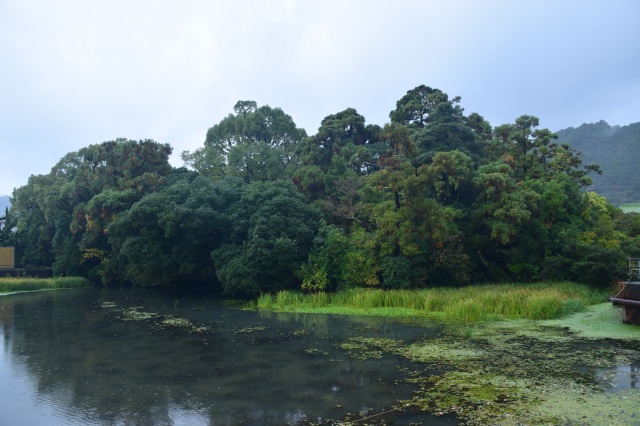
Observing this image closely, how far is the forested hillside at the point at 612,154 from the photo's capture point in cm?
7206

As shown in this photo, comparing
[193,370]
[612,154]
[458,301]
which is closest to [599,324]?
[458,301]

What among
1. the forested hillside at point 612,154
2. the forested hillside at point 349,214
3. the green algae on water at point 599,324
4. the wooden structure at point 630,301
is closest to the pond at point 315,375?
the green algae on water at point 599,324

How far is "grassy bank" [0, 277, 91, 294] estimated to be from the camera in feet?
106

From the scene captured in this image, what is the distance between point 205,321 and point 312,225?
10051 millimetres

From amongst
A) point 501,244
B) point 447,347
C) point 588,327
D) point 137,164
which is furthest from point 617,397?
point 137,164

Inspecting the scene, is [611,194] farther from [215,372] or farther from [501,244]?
[215,372]

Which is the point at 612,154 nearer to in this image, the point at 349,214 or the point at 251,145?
the point at 251,145

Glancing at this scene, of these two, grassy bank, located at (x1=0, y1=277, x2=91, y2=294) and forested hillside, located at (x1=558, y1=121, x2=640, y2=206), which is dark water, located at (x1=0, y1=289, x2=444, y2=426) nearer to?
grassy bank, located at (x1=0, y1=277, x2=91, y2=294)

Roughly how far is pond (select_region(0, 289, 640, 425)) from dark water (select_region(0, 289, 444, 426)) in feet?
0.13

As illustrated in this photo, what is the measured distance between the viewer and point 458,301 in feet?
59.9

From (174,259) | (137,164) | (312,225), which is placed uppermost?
(137,164)

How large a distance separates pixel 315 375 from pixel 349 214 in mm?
17856

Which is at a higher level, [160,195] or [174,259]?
[160,195]

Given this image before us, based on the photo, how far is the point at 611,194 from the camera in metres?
70.5
